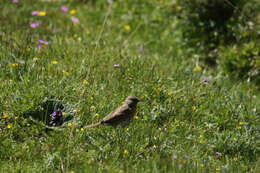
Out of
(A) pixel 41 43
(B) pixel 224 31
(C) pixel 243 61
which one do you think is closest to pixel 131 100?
(A) pixel 41 43

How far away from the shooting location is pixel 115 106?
4.93 metres

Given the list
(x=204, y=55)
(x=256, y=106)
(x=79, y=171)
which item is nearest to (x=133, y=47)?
(x=204, y=55)

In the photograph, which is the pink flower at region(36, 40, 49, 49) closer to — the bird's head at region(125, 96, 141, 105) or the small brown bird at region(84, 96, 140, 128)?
the bird's head at region(125, 96, 141, 105)

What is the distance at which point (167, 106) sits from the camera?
5.02 meters

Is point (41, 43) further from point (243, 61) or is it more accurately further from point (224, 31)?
point (224, 31)

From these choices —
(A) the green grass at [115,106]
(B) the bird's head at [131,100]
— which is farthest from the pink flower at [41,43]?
(B) the bird's head at [131,100]

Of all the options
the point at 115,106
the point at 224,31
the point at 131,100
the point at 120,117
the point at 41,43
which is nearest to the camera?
the point at 120,117

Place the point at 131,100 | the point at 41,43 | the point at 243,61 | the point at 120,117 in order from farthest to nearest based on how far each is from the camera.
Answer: the point at 243,61
the point at 41,43
the point at 131,100
the point at 120,117

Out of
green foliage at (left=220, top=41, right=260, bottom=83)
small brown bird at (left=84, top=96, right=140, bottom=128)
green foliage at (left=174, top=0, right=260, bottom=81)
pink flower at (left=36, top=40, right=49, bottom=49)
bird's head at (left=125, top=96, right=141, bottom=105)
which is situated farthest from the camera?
green foliage at (left=174, top=0, right=260, bottom=81)

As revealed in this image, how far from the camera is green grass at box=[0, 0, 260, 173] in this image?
400cm

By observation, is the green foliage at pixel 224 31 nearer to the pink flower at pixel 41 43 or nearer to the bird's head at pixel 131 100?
the pink flower at pixel 41 43

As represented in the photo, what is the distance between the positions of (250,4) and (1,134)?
15.5 ft

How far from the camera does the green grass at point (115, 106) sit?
4.00m

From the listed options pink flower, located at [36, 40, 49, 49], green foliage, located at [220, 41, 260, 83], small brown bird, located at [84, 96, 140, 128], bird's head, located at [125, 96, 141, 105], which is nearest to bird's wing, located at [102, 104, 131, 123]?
small brown bird, located at [84, 96, 140, 128]
